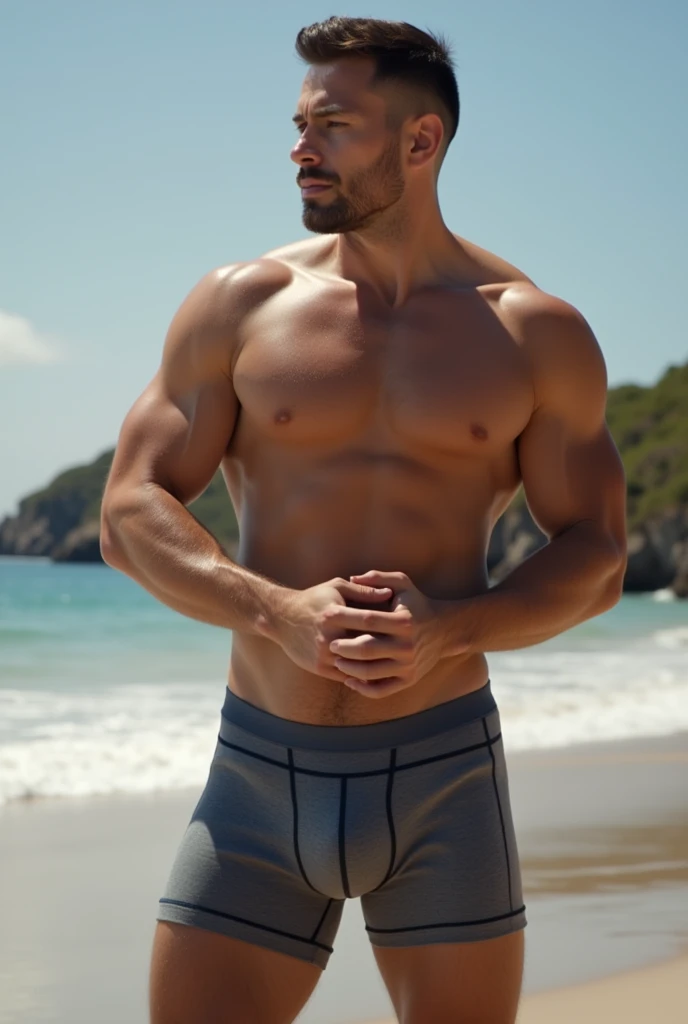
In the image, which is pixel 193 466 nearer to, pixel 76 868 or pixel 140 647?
pixel 76 868

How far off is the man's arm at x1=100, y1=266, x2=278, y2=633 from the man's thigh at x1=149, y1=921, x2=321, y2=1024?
497 mm

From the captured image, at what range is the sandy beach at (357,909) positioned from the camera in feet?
14.8

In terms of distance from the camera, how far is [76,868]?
6211mm

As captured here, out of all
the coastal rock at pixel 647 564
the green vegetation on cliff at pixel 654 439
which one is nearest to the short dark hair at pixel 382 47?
A: the coastal rock at pixel 647 564

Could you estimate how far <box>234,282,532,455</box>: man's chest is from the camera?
7.77 ft

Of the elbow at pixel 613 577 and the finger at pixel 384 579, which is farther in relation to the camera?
the elbow at pixel 613 577

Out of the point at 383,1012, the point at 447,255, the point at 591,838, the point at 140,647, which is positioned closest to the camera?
the point at 447,255

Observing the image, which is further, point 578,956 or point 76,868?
point 76,868

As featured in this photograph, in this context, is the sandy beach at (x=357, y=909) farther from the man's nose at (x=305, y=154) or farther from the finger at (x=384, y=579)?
the man's nose at (x=305, y=154)

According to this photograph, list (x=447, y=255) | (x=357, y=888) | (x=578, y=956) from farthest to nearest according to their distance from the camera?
(x=578, y=956) → (x=447, y=255) → (x=357, y=888)

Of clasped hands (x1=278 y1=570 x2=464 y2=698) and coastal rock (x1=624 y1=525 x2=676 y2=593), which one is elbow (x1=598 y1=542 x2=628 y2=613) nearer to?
clasped hands (x1=278 y1=570 x2=464 y2=698)

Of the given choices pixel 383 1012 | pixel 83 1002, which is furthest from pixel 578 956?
pixel 83 1002

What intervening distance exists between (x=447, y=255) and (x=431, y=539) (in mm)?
551

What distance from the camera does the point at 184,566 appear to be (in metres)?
2.31
